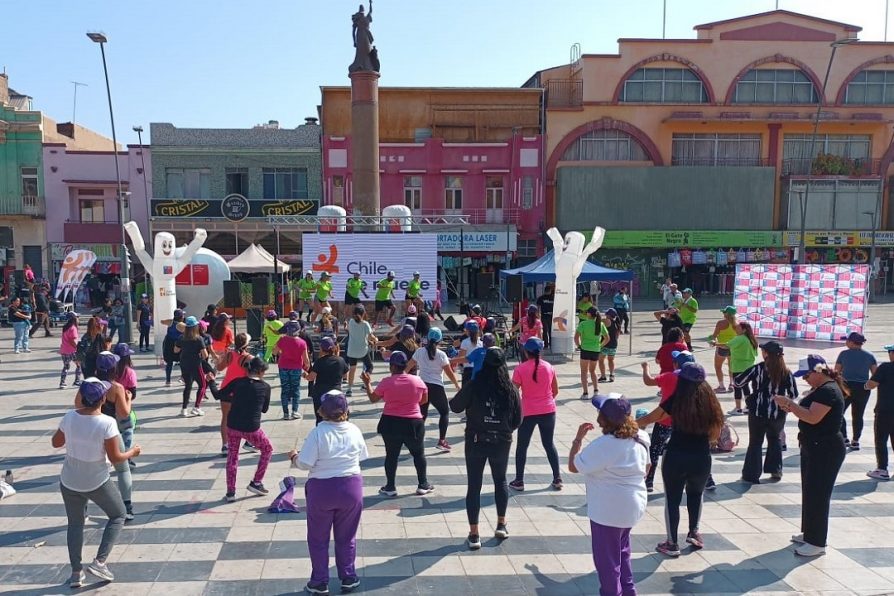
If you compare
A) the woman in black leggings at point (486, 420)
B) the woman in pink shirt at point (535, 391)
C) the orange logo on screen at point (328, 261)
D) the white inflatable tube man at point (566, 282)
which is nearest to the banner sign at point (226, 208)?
the orange logo on screen at point (328, 261)

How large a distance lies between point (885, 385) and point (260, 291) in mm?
13874

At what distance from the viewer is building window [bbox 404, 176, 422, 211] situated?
117ft

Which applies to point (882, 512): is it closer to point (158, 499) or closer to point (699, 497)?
point (699, 497)

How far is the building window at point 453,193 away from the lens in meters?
35.7

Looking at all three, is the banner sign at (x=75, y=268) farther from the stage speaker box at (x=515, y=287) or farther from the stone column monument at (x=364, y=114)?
the stage speaker box at (x=515, y=287)

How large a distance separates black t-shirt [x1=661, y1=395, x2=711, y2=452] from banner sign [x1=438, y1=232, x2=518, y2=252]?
2867 cm

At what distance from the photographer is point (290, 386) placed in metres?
10.9

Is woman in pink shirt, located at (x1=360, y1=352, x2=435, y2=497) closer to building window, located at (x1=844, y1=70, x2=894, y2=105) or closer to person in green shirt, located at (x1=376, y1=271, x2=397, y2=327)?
person in green shirt, located at (x1=376, y1=271, x2=397, y2=327)

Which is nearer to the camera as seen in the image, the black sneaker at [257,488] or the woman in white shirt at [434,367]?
the black sneaker at [257,488]

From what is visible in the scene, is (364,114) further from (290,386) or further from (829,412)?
(829,412)

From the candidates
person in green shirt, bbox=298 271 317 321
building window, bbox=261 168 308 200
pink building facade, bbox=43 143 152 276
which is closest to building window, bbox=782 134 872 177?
building window, bbox=261 168 308 200

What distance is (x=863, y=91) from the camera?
3728cm

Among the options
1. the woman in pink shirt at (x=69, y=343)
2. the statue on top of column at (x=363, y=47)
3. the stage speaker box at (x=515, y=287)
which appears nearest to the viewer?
the woman in pink shirt at (x=69, y=343)

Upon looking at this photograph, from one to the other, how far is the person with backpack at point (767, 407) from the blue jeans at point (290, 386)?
6224 mm
